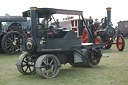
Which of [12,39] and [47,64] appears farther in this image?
[12,39]

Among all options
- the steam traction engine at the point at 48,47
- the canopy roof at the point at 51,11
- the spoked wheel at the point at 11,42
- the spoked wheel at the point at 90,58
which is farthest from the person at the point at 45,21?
the spoked wheel at the point at 11,42

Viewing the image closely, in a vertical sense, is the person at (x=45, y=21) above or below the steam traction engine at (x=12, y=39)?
above

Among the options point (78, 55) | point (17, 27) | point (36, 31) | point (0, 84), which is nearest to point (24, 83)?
point (0, 84)

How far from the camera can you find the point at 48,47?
5.18 meters

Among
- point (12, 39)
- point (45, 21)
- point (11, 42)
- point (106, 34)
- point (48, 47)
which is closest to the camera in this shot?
point (48, 47)

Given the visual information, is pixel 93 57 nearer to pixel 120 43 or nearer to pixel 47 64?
pixel 47 64

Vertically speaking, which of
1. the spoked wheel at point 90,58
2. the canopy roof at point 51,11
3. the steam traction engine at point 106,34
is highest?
the canopy roof at point 51,11

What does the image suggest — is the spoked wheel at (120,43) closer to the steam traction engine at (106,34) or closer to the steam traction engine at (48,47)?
the steam traction engine at (106,34)

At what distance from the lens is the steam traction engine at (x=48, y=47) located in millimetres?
5103

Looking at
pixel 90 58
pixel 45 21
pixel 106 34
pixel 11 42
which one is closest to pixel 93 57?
pixel 90 58

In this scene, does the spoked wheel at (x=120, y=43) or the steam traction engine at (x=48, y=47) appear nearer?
the steam traction engine at (x=48, y=47)

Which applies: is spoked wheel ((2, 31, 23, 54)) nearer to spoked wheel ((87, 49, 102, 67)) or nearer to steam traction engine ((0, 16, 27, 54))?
steam traction engine ((0, 16, 27, 54))

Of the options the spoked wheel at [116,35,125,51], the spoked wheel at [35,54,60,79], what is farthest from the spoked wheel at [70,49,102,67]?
the spoked wheel at [116,35,125,51]

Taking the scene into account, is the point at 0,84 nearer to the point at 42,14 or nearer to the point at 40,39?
the point at 40,39
